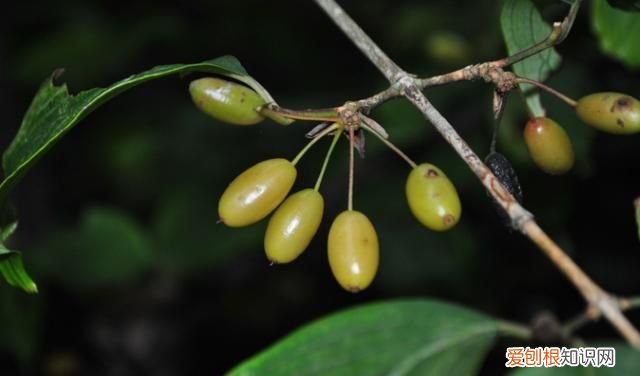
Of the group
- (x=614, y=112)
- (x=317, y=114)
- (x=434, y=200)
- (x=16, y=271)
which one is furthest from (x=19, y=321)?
(x=614, y=112)

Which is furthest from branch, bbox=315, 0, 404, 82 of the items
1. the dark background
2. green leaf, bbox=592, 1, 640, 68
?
the dark background

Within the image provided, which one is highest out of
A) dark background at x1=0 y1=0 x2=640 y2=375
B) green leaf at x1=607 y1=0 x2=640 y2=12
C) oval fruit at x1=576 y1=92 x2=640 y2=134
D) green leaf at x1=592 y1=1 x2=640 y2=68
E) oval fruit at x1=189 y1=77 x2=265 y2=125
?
dark background at x1=0 y1=0 x2=640 y2=375

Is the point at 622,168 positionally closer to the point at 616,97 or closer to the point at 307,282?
the point at 616,97

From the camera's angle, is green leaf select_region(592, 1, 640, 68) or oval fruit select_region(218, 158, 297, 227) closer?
oval fruit select_region(218, 158, 297, 227)

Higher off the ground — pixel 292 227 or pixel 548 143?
pixel 548 143

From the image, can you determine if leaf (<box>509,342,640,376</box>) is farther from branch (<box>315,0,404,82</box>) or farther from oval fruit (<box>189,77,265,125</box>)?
oval fruit (<box>189,77,265,125</box>)

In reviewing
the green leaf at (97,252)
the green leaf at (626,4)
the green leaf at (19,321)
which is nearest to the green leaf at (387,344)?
the green leaf at (626,4)

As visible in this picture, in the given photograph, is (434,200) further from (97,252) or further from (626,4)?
(97,252)

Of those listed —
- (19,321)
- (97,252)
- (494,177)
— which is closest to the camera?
(494,177)
